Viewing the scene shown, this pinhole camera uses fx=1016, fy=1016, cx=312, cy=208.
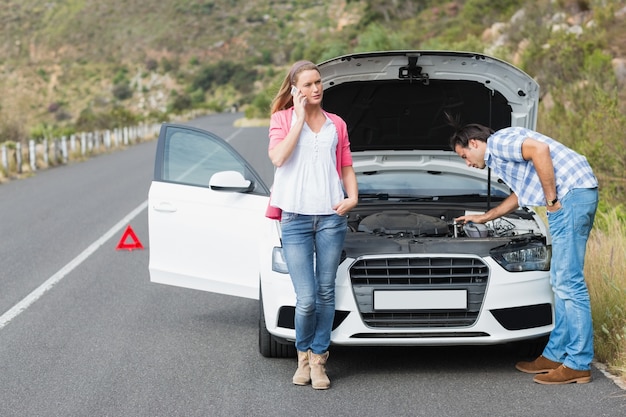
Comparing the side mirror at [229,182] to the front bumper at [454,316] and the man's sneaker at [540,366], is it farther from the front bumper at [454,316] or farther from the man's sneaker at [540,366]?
the man's sneaker at [540,366]

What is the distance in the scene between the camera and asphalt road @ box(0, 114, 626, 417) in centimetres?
537

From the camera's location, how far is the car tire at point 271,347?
6320 millimetres

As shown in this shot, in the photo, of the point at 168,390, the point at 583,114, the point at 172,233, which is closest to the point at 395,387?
the point at 168,390

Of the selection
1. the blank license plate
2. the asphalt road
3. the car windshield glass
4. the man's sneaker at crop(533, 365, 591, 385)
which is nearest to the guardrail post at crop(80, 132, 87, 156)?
the asphalt road

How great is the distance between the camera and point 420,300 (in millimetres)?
5746

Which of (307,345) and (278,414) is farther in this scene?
(307,345)

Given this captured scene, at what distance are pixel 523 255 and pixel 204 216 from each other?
2186mm

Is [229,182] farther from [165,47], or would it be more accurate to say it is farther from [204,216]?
[165,47]

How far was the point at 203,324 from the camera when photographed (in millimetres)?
7598

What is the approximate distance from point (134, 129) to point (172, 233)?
3909 cm

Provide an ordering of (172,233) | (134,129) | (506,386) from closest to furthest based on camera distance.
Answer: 1. (506,386)
2. (172,233)
3. (134,129)

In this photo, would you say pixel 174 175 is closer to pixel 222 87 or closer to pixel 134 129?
pixel 134 129

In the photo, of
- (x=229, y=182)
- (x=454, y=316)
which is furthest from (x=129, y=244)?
(x=454, y=316)

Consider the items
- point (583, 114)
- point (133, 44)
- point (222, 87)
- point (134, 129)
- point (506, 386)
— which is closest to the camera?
point (506, 386)
